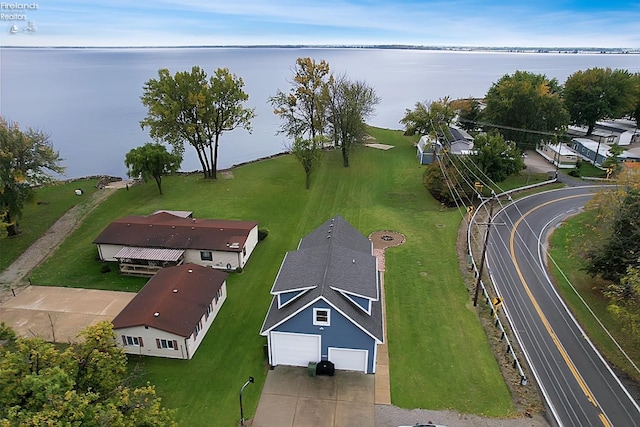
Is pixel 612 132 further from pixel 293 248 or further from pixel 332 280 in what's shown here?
pixel 332 280

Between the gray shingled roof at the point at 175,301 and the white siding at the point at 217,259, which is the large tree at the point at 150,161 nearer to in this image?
the white siding at the point at 217,259

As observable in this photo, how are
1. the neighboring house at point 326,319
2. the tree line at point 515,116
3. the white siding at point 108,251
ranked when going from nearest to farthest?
1. the neighboring house at point 326,319
2. the white siding at point 108,251
3. the tree line at point 515,116

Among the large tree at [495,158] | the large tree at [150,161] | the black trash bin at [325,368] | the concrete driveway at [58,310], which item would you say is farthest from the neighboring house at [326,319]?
the large tree at [495,158]

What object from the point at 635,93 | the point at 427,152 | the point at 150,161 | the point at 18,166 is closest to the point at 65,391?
the point at 18,166

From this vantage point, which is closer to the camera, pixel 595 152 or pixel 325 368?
pixel 325 368

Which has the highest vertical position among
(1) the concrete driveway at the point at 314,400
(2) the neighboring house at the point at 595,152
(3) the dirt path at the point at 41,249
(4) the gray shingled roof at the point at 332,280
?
(2) the neighboring house at the point at 595,152
